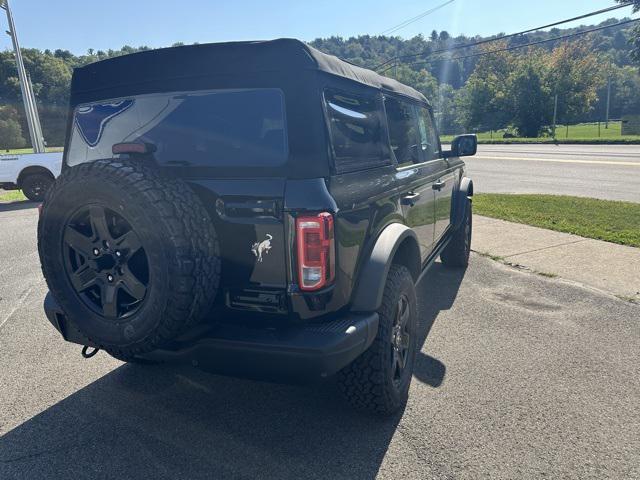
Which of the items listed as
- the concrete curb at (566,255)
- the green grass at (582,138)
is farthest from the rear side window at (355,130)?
the green grass at (582,138)

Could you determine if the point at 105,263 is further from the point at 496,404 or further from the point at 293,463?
the point at 496,404

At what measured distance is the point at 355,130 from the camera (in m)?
2.82

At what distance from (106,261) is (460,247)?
4.29 metres

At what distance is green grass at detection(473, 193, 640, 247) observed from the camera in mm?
7035

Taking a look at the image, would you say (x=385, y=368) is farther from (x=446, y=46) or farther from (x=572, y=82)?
(x=446, y=46)

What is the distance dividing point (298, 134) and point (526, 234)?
5907 millimetres

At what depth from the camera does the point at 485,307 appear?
4.56 m

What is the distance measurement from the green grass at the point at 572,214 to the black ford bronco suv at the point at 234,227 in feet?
17.9

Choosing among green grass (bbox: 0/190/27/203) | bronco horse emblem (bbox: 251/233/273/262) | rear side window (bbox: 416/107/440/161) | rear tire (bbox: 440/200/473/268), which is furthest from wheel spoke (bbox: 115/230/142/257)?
green grass (bbox: 0/190/27/203)

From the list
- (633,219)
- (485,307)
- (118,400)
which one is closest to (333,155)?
(118,400)

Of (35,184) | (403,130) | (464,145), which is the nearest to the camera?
(403,130)

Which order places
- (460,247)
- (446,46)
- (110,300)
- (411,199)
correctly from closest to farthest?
1. (110,300)
2. (411,199)
3. (460,247)
4. (446,46)

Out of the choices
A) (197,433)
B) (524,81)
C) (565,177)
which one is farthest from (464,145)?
(524,81)

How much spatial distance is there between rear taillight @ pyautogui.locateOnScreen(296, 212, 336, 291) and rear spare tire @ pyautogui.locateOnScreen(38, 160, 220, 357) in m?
0.42
